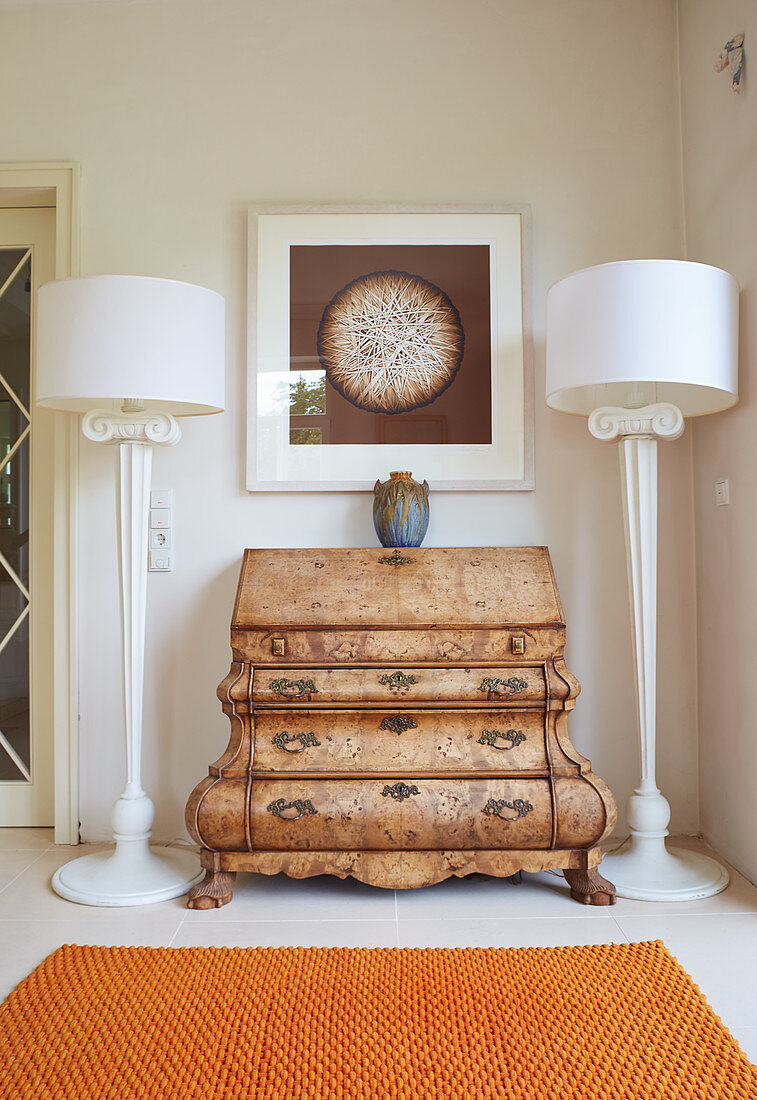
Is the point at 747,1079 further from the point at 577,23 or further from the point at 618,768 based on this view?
the point at 577,23

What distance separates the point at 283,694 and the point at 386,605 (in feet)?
1.22

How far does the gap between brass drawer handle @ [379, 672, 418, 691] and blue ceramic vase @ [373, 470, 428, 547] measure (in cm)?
44

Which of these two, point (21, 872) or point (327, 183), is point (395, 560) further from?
point (21, 872)

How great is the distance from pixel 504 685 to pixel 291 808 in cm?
65

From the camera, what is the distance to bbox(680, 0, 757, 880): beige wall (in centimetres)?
221

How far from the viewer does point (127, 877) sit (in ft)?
7.15

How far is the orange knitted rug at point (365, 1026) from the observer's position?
4.46 feet

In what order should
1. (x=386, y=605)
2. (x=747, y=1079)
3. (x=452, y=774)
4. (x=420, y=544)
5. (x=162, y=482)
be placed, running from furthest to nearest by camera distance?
(x=162, y=482)
(x=420, y=544)
(x=386, y=605)
(x=452, y=774)
(x=747, y=1079)

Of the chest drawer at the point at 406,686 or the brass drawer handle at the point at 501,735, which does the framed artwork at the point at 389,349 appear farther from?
the brass drawer handle at the point at 501,735

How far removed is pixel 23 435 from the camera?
279 cm

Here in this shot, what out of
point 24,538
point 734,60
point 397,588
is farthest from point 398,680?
point 734,60

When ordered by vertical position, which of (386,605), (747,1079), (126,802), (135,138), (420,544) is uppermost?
(135,138)

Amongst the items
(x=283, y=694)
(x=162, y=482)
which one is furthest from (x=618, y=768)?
(x=162, y=482)

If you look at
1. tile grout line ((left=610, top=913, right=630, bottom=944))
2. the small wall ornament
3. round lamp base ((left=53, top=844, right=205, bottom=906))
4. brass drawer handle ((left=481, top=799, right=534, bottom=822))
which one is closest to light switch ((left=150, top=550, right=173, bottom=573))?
round lamp base ((left=53, top=844, right=205, bottom=906))
